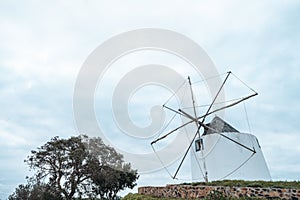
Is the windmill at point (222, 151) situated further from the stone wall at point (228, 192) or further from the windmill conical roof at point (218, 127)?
the stone wall at point (228, 192)

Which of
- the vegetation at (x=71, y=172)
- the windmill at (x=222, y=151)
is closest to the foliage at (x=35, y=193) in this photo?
the vegetation at (x=71, y=172)

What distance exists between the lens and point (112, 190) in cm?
2556

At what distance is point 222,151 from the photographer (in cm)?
1617

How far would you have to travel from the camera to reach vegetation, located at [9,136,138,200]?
22906 mm

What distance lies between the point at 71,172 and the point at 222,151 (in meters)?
12.6

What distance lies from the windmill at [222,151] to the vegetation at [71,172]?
8.36m

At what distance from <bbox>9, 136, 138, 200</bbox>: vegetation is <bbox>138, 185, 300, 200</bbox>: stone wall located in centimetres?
1193

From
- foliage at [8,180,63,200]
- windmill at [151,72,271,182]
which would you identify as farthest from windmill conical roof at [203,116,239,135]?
foliage at [8,180,63,200]

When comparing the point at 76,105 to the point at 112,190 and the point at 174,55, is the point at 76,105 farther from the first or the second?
the point at 112,190

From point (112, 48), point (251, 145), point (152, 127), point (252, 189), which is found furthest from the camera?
point (152, 127)

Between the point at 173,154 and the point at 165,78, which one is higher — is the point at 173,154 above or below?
below

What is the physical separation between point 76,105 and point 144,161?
5.73m

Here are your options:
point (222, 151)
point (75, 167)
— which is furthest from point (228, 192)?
point (75, 167)

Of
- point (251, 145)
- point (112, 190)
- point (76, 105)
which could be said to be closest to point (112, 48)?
point (76, 105)
